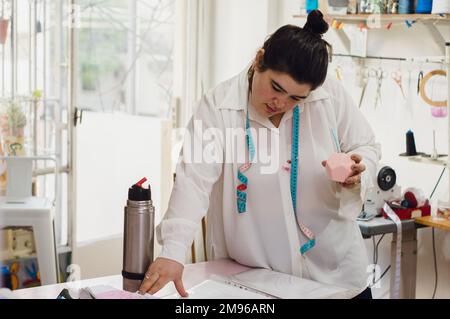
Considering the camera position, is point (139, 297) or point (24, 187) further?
point (24, 187)

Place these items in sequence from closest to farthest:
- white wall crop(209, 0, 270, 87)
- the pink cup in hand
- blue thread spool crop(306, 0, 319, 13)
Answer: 1. the pink cup in hand
2. blue thread spool crop(306, 0, 319, 13)
3. white wall crop(209, 0, 270, 87)

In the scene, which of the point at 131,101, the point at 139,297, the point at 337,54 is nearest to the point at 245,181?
the point at 139,297

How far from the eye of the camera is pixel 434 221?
9.11 feet

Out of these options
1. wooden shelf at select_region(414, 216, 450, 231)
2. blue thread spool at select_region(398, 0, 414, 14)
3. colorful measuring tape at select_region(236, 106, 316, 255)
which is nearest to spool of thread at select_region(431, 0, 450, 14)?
blue thread spool at select_region(398, 0, 414, 14)

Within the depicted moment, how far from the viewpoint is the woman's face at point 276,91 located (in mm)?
1564

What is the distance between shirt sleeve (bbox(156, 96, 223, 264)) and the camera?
4.96 feet

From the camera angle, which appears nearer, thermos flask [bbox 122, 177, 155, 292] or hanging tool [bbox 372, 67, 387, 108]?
thermos flask [bbox 122, 177, 155, 292]

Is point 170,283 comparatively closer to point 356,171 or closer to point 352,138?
point 356,171

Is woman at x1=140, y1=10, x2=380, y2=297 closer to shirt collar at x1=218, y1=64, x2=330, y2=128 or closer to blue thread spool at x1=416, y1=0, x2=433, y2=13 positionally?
shirt collar at x1=218, y1=64, x2=330, y2=128

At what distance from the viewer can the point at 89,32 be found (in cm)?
482

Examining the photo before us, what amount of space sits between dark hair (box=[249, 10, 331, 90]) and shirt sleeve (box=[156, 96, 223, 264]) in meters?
0.20
